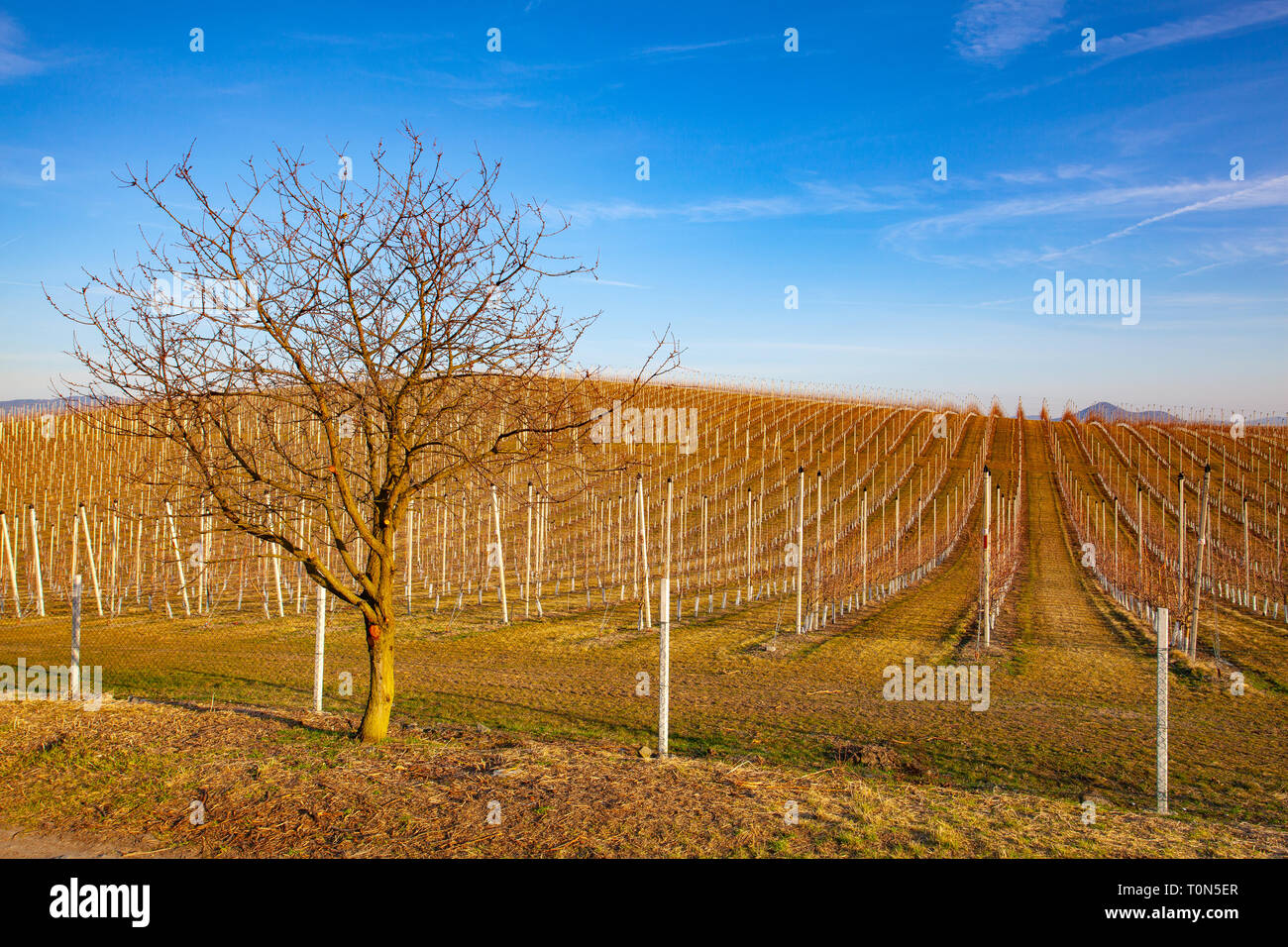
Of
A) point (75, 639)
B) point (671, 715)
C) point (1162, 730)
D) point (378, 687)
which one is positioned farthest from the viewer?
point (671, 715)

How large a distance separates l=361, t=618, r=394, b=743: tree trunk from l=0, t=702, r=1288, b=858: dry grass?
0.20 m

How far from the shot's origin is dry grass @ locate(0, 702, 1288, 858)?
4.69 metres

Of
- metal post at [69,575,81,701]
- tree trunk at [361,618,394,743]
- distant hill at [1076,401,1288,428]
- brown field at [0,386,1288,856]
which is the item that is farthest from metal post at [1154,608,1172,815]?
distant hill at [1076,401,1288,428]

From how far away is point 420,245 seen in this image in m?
6.58

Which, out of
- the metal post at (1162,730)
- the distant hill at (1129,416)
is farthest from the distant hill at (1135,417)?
the metal post at (1162,730)

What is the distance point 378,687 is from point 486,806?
95.4 inches

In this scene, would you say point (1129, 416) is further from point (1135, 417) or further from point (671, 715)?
point (671, 715)

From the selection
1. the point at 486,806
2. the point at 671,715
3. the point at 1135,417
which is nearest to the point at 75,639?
the point at 486,806

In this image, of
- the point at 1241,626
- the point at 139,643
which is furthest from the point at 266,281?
the point at 1241,626

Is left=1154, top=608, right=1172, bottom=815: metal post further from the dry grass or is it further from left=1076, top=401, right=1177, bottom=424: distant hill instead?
left=1076, top=401, right=1177, bottom=424: distant hill

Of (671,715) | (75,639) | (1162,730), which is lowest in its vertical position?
(671,715)

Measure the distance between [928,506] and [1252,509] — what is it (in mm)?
15897

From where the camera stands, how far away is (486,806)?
5164 millimetres
